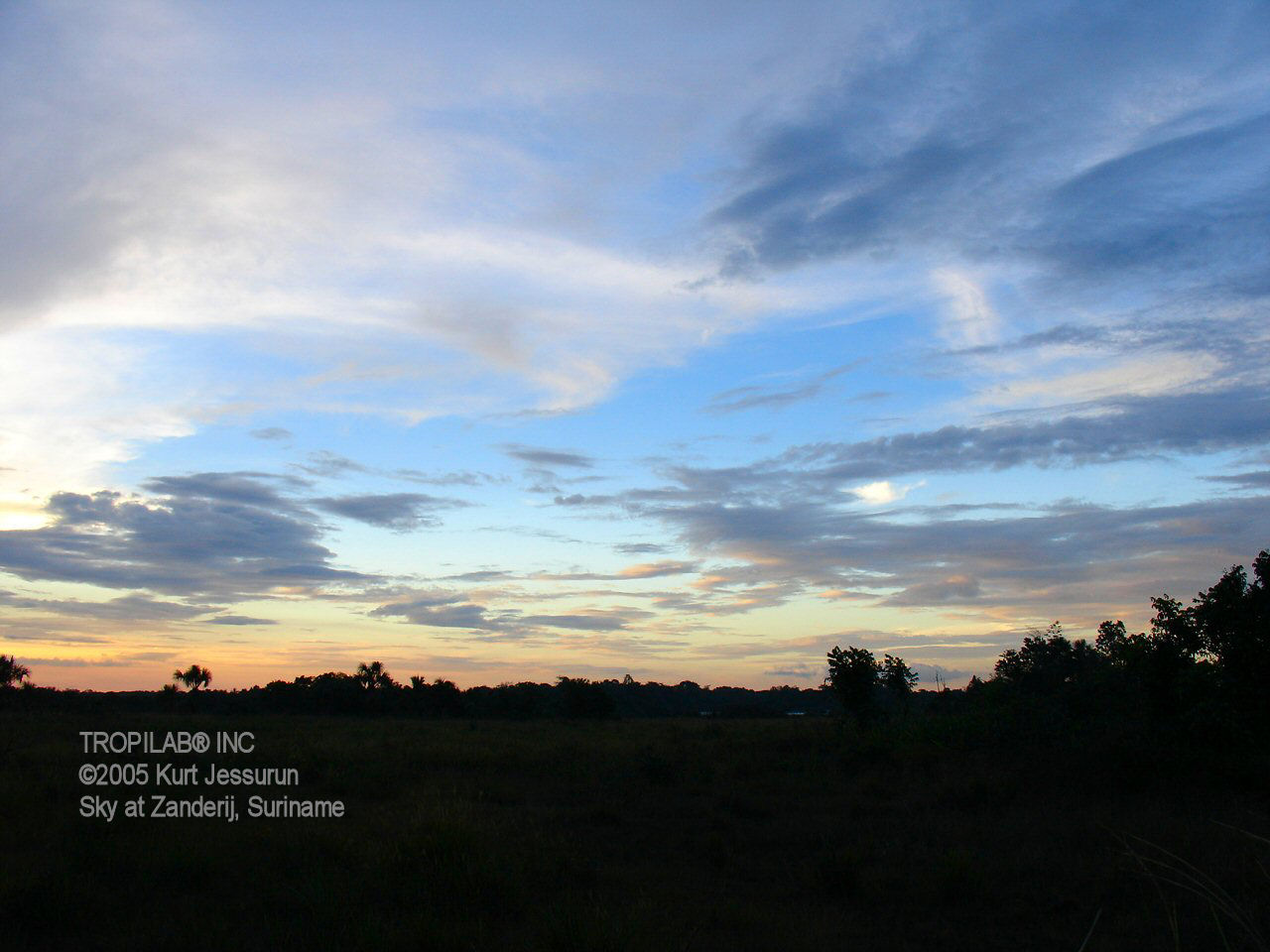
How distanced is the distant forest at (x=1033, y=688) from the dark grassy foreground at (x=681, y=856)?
52.2 inches

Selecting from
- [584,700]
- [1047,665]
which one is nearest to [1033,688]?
[1047,665]

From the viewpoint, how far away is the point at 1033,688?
27.4m

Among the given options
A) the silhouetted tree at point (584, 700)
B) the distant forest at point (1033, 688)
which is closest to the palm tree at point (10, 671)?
the distant forest at point (1033, 688)

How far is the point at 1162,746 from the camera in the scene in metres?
18.0

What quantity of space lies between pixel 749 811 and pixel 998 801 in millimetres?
5105

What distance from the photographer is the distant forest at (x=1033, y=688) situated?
17.6 metres

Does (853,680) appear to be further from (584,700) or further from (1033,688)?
(584,700)

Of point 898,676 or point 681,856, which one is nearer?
point 681,856

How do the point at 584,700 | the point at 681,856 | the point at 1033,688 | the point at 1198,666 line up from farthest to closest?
the point at 584,700 → the point at 1033,688 → the point at 1198,666 → the point at 681,856

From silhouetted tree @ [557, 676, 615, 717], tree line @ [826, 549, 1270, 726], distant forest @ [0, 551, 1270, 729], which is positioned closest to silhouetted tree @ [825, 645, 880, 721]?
distant forest @ [0, 551, 1270, 729]

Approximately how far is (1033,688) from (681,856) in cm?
1845

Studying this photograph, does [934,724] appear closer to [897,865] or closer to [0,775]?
[897,865]

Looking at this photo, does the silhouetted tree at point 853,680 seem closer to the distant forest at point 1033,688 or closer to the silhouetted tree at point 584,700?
the distant forest at point 1033,688

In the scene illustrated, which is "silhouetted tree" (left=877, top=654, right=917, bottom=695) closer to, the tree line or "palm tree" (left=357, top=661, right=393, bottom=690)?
the tree line
